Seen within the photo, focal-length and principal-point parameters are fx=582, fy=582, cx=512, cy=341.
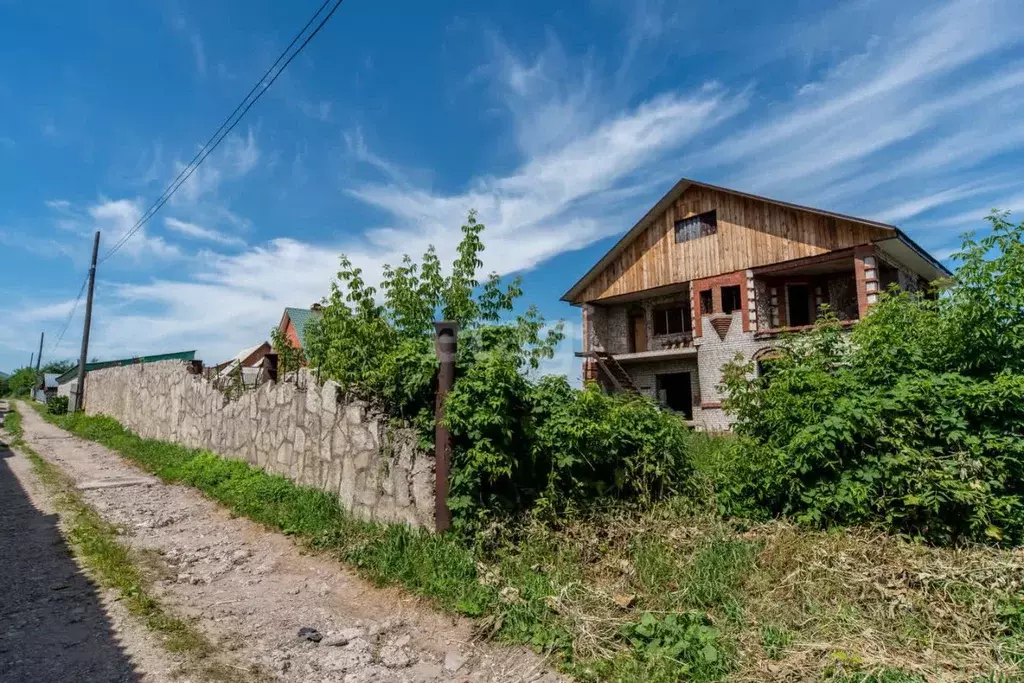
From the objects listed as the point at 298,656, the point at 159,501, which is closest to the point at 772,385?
the point at 298,656

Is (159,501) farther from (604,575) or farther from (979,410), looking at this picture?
(979,410)

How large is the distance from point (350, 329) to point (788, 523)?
572 centimetres

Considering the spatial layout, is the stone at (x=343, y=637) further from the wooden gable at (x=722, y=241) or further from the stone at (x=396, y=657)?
the wooden gable at (x=722, y=241)

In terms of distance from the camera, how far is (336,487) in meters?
7.06

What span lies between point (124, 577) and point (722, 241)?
61.7 feet

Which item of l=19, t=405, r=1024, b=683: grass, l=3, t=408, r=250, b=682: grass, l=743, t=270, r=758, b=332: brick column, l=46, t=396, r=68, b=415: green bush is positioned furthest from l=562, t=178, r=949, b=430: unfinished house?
l=46, t=396, r=68, b=415: green bush

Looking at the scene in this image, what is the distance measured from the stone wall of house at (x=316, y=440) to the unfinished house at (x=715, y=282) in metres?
11.6

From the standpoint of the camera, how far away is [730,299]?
2020 centimetres

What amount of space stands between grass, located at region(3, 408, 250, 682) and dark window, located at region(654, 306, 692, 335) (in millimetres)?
19328

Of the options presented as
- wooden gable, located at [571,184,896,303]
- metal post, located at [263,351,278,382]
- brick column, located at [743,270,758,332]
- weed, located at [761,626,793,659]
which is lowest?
weed, located at [761,626,793,659]

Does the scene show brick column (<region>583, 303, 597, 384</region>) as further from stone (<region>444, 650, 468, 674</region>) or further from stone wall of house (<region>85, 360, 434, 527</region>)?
stone (<region>444, 650, 468, 674</region>)

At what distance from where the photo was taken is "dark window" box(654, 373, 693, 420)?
23156 mm

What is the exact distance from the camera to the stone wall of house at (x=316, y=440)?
6199mm

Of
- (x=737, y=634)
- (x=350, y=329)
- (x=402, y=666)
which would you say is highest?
(x=350, y=329)
